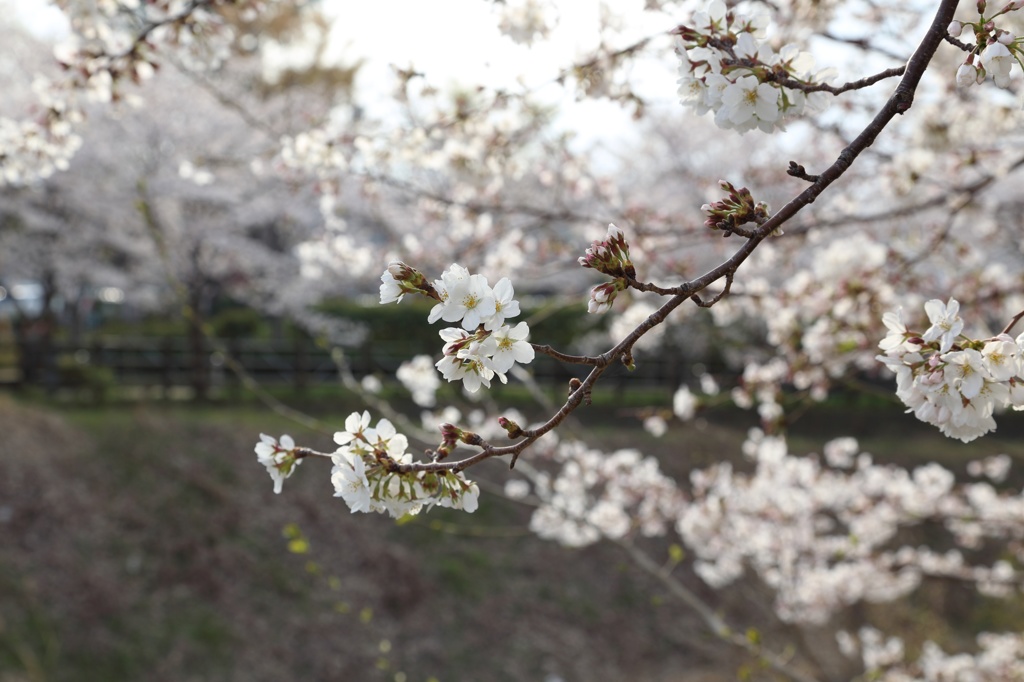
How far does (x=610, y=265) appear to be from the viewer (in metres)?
0.89

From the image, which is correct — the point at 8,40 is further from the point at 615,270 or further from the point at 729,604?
the point at 615,270

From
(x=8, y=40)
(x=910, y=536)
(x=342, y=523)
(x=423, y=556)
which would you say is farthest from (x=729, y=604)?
(x=8, y=40)

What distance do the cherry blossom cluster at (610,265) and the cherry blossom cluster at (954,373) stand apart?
327 mm

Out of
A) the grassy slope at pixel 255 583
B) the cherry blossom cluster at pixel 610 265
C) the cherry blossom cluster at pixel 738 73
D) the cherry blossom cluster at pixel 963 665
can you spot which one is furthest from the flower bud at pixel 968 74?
the grassy slope at pixel 255 583

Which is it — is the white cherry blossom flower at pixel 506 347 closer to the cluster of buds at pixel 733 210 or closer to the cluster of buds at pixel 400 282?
the cluster of buds at pixel 400 282

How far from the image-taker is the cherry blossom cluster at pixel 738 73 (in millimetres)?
1073

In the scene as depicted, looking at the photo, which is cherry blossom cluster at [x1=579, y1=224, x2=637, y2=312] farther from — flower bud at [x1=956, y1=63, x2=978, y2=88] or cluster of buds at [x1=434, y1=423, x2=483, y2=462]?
flower bud at [x1=956, y1=63, x2=978, y2=88]

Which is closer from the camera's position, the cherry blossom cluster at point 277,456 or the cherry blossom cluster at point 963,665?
the cherry blossom cluster at point 277,456

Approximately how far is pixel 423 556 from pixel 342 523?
939 millimetres

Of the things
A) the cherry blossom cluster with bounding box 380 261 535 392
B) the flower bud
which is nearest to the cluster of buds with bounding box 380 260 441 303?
the cherry blossom cluster with bounding box 380 261 535 392

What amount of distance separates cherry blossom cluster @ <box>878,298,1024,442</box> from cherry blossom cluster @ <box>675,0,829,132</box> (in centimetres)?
32

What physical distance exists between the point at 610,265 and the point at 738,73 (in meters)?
0.39

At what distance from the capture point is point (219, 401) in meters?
9.91

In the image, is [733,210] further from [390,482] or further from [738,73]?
[390,482]
